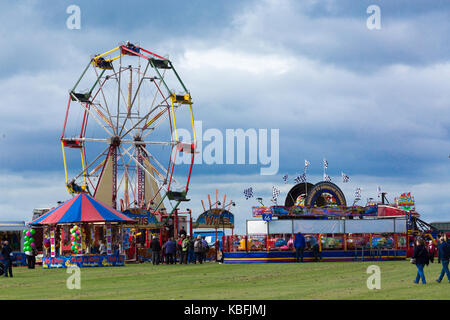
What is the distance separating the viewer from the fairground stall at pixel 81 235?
1539 inches

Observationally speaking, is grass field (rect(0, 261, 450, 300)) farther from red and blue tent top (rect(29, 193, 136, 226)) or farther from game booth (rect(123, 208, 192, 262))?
A: game booth (rect(123, 208, 192, 262))

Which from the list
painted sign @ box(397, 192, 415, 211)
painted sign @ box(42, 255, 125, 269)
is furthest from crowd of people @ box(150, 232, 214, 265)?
painted sign @ box(397, 192, 415, 211)

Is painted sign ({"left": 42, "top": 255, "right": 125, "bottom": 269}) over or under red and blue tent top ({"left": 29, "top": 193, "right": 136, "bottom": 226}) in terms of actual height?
under

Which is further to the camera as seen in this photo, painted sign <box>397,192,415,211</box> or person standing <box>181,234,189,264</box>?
painted sign <box>397,192,415,211</box>

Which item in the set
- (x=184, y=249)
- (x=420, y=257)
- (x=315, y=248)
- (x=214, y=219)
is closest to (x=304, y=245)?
(x=315, y=248)

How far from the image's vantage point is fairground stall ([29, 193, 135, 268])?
39.1m

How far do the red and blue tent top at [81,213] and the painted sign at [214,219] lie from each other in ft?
42.3

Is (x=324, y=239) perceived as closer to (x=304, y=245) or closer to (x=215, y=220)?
(x=304, y=245)

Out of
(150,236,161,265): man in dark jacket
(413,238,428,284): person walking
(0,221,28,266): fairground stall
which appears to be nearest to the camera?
(413,238,428,284): person walking

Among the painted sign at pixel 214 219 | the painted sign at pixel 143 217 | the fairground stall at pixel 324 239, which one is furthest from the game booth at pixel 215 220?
the fairground stall at pixel 324 239

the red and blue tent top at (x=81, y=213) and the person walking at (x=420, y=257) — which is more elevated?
the red and blue tent top at (x=81, y=213)

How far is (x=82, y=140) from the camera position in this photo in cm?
5669

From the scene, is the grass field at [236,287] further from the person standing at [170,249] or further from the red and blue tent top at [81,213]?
the person standing at [170,249]

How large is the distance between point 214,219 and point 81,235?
15047mm
